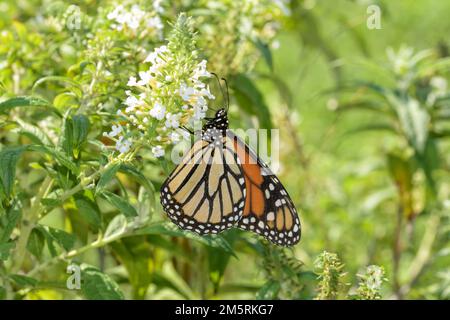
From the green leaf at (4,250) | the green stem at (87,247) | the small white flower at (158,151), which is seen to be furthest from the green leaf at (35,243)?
the small white flower at (158,151)

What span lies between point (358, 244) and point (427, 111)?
1050 millimetres

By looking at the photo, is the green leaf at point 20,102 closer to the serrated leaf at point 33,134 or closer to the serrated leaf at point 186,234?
the serrated leaf at point 33,134

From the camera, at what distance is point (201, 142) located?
95.2 inches

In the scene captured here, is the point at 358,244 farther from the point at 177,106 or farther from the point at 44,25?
the point at 177,106

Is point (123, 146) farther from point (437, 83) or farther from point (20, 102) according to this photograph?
point (437, 83)

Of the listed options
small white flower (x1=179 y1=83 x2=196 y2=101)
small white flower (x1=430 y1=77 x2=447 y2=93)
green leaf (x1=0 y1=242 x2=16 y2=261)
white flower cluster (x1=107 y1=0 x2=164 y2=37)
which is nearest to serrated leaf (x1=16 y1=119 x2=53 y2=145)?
green leaf (x1=0 y1=242 x2=16 y2=261)

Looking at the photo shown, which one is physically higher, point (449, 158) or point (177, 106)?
point (449, 158)

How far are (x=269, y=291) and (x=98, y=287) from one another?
1.85 feet

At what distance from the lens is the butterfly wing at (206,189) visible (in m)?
2.35

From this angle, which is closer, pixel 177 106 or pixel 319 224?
pixel 177 106

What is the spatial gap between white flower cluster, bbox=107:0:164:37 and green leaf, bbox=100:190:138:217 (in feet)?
1.88
